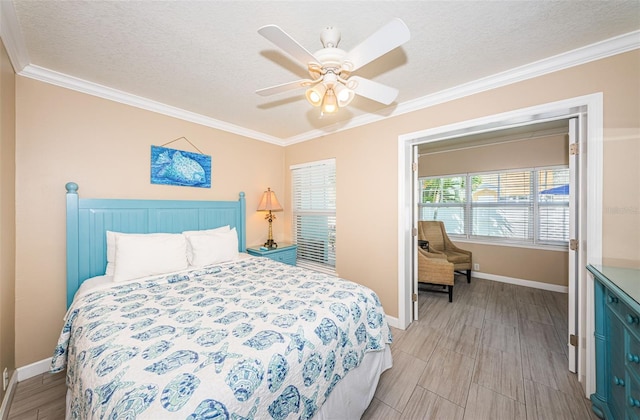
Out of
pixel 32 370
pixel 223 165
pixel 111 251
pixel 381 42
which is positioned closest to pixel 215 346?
pixel 381 42

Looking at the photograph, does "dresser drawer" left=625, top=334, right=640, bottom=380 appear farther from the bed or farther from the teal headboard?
the teal headboard

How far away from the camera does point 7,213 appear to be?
1.62 metres

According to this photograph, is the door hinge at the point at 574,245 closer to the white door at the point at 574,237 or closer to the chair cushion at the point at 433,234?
the white door at the point at 574,237

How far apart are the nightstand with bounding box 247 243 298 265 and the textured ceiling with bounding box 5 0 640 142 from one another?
1963mm

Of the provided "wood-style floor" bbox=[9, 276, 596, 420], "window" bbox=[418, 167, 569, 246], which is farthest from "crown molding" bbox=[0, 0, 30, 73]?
"window" bbox=[418, 167, 569, 246]

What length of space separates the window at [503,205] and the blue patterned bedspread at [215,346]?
12.2 ft

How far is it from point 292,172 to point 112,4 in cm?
272

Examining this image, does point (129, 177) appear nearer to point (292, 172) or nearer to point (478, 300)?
point (292, 172)

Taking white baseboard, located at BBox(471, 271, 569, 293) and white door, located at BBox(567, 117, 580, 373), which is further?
white baseboard, located at BBox(471, 271, 569, 293)

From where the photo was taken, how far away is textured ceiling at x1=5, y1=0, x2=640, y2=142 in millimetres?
1339

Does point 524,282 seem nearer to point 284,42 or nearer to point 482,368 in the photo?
point 482,368

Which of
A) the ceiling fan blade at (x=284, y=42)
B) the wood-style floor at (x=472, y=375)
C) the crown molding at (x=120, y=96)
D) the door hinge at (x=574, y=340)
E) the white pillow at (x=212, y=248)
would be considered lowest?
the wood-style floor at (x=472, y=375)

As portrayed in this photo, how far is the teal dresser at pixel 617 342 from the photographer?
1.13 meters

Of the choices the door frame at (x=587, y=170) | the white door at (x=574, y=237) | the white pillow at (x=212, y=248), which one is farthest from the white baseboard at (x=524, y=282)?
the white pillow at (x=212, y=248)
